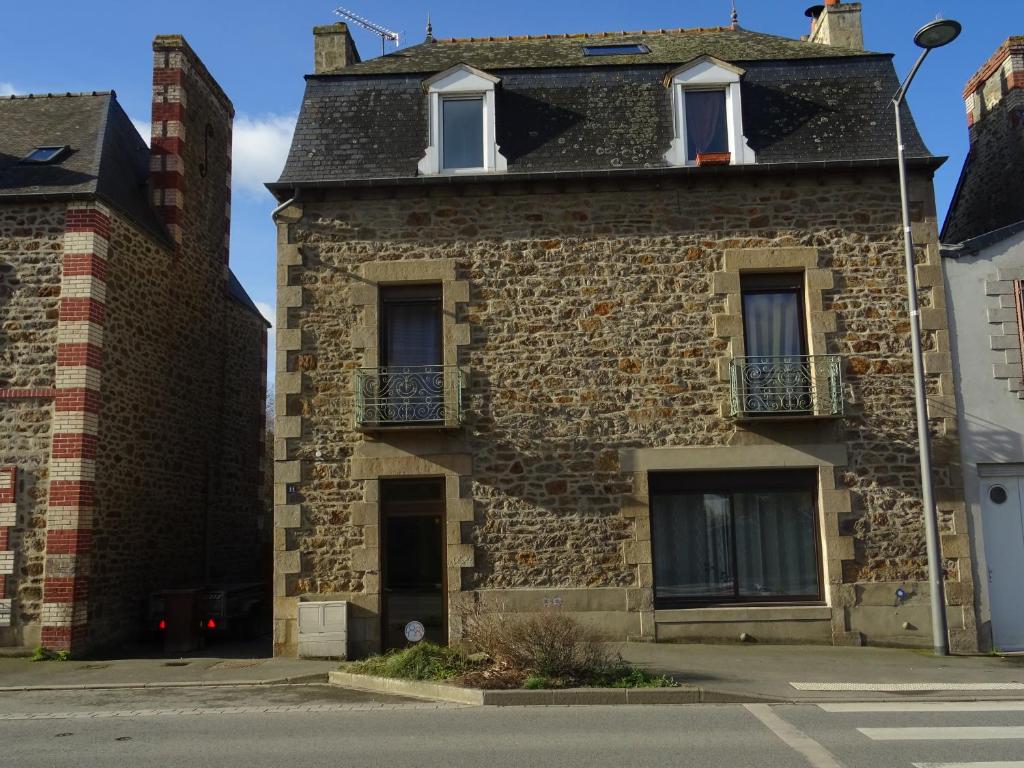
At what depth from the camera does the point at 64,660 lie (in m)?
12.1

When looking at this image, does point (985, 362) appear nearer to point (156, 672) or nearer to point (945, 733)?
point (945, 733)

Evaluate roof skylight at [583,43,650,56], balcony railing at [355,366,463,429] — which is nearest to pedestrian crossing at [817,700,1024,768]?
balcony railing at [355,366,463,429]

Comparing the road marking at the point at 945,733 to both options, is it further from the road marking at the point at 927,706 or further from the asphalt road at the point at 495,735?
the road marking at the point at 927,706

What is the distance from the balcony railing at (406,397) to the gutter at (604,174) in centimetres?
257

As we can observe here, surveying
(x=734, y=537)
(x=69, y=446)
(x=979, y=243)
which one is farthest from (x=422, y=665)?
(x=979, y=243)

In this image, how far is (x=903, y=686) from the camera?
9.23 metres

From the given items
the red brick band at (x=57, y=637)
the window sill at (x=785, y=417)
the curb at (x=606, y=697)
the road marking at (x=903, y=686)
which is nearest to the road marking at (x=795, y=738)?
the curb at (x=606, y=697)

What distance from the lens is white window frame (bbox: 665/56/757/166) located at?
12.5 meters

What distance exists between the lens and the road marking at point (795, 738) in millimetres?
6375

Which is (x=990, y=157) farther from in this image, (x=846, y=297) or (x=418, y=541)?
Result: (x=418, y=541)

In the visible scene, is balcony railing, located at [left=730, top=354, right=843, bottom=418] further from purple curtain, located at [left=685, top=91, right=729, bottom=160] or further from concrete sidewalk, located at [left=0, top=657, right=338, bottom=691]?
concrete sidewalk, located at [left=0, top=657, right=338, bottom=691]

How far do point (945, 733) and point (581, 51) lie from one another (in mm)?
11185

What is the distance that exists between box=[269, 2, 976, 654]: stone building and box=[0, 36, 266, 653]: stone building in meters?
3.00

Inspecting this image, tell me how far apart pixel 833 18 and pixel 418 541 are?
10.3 meters
